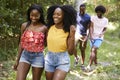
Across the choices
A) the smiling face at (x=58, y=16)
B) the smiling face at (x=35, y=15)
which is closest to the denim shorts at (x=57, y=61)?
the smiling face at (x=58, y=16)

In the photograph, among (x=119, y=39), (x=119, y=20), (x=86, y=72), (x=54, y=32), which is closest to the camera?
(x=54, y=32)

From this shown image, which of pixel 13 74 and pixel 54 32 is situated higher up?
pixel 54 32

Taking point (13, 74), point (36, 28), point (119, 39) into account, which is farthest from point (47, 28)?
point (119, 39)

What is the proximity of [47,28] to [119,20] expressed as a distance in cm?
1880

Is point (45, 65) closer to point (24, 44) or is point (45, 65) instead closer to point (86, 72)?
point (24, 44)

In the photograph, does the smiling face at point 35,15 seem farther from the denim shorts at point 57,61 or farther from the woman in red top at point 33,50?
the denim shorts at point 57,61

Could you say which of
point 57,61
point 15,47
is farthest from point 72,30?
point 15,47

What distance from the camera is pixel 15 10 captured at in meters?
11.5

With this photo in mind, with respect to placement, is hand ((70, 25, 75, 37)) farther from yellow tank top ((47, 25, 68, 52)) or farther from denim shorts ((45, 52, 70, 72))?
denim shorts ((45, 52, 70, 72))

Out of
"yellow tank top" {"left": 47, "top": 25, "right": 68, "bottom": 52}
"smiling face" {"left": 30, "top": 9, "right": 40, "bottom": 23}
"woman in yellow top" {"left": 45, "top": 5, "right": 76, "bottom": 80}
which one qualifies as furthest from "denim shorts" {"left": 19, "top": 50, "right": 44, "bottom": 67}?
"smiling face" {"left": 30, "top": 9, "right": 40, "bottom": 23}

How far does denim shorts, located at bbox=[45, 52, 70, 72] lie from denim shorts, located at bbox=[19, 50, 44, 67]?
16 cm

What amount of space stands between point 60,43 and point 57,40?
0.22 ft

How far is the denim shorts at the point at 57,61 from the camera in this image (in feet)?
17.6

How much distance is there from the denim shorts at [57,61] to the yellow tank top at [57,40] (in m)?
0.08
